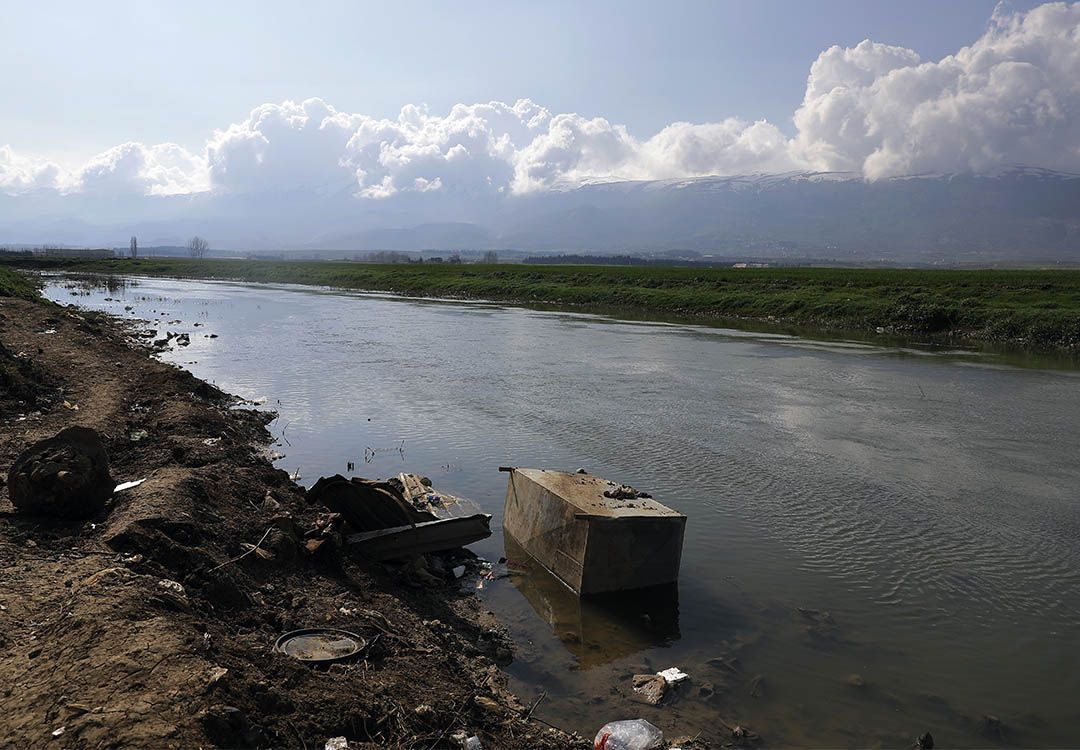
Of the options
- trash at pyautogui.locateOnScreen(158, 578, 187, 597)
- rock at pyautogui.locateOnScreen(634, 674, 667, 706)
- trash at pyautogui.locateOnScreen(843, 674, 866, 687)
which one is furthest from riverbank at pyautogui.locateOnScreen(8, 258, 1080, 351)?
trash at pyautogui.locateOnScreen(158, 578, 187, 597)

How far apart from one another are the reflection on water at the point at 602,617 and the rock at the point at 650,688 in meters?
0.55

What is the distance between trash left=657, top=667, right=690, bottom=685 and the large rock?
248 inches

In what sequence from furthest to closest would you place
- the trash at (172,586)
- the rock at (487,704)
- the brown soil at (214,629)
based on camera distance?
the trash at (172,586) < the rock at (487,704) < the brown soil at (214,629)

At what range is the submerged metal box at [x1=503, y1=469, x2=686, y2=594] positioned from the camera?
8.91 meters

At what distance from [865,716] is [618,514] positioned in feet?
10.6

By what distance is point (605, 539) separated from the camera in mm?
8906

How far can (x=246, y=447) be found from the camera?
1373 centimetres

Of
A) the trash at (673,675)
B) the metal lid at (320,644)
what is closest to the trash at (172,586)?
the metal lid at (320,644)

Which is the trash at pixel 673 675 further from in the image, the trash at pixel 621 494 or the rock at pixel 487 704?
the trash at pixel 621 494

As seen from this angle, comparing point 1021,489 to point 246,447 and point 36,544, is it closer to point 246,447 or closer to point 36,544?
point 246,447

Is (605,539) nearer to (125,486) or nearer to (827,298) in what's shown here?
(125,486)

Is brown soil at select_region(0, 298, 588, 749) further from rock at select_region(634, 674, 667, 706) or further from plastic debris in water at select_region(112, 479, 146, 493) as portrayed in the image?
rock at select_region(634, 674, 667, 706)

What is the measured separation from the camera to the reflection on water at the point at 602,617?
799 centimetres

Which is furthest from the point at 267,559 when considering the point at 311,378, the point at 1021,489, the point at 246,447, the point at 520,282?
the point at 520,282
